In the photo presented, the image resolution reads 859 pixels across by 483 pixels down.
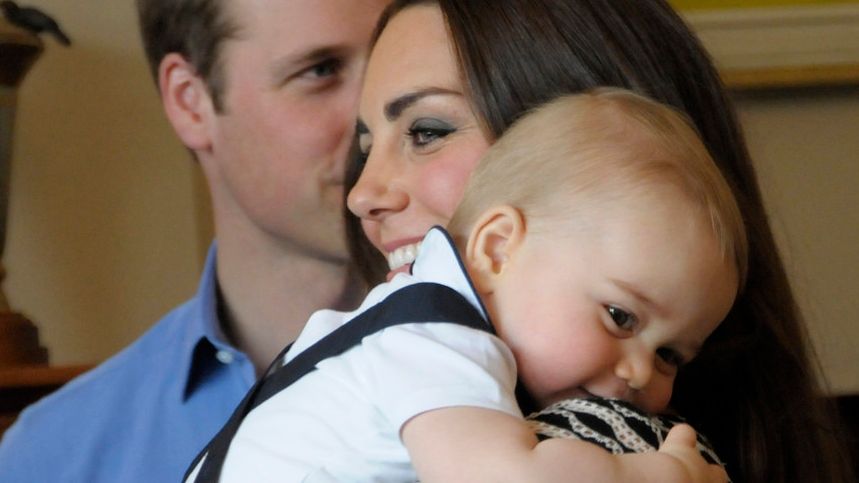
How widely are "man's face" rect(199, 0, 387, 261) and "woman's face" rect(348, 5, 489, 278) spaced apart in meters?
0.52

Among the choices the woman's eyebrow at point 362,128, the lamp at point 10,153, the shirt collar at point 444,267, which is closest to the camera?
the shirt collar at point 444,267

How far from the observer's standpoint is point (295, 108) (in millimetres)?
1718

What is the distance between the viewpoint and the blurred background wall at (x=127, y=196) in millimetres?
2311

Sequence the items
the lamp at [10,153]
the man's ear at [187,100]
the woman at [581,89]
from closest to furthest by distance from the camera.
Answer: the woman at [581,89]
the man's ear at [187,100]
the lamp at [10,153]

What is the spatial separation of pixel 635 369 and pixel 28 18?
4.96 feet

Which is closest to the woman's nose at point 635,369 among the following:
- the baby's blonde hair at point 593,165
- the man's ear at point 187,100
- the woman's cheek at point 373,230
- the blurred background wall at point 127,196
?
the baby's blonde hair at point 593,165

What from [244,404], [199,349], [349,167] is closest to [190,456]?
[199,349]

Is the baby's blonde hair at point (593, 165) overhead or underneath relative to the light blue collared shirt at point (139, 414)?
overhead

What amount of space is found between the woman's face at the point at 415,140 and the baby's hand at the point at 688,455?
0.32 m

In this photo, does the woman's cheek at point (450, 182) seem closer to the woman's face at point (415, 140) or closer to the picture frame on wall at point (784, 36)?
the woman's face at point (415, 140)

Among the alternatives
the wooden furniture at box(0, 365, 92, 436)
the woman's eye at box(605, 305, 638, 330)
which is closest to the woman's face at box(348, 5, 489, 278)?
the woman's eye at box(605, 305, 638, 330)

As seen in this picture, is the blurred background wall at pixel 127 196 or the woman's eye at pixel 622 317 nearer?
the woman's eye at pixel 622 317

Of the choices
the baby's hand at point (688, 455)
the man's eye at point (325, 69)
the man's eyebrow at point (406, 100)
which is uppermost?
the man's eyebrow at point (406, 100)

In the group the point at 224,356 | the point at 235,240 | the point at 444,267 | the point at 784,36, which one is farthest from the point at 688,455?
the point at 784,36
